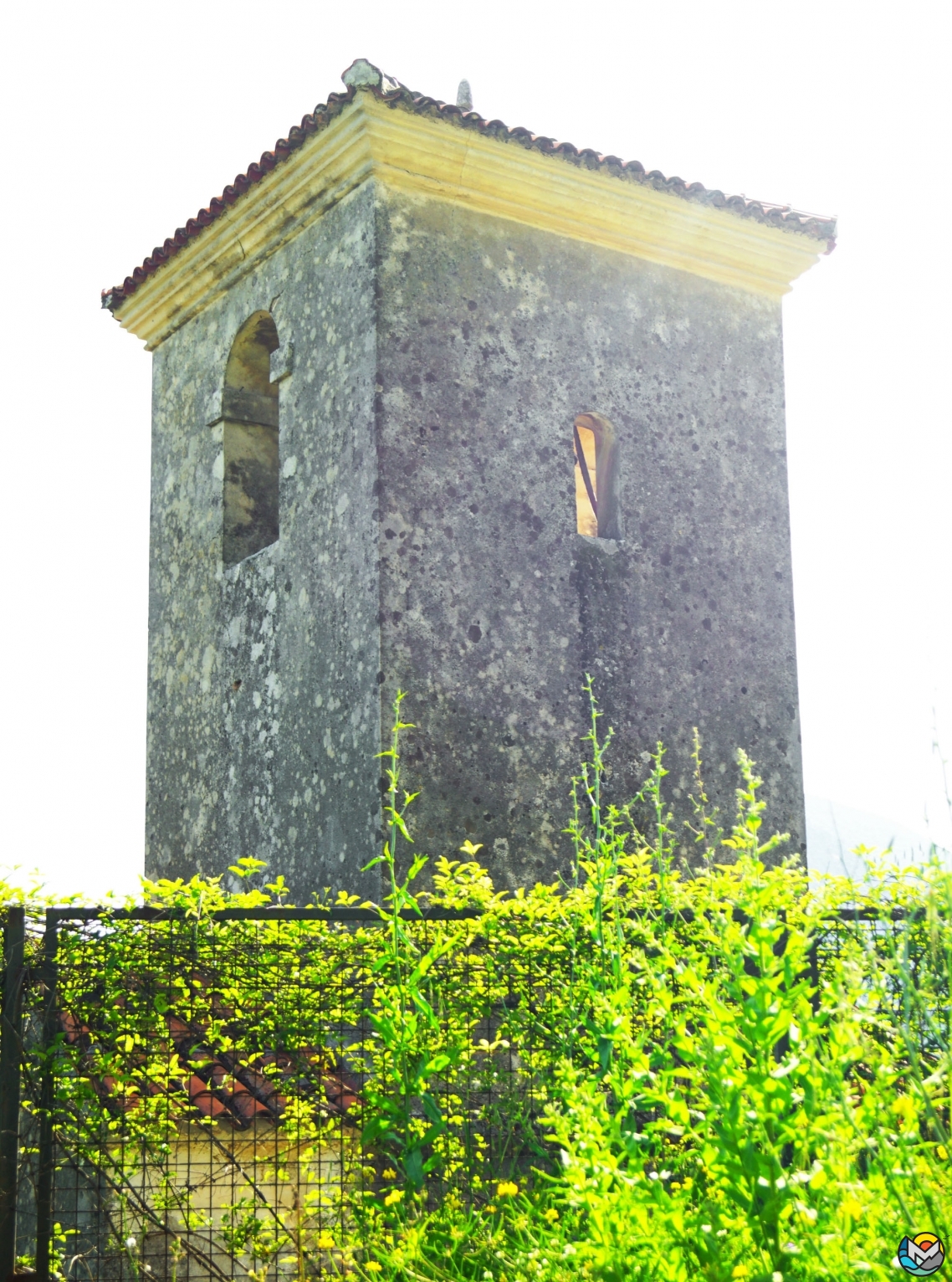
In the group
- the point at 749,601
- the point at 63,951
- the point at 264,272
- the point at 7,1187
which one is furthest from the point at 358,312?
the point at 7,1187

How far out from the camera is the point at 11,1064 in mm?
4941

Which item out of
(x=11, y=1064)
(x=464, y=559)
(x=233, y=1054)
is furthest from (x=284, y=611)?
(x=11, y=1064)

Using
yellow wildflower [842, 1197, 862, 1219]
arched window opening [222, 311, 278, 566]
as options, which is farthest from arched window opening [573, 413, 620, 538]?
yellow wildflower [842, 1197, 862, 1219]

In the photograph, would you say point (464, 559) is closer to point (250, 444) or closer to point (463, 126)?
point (250, 444)

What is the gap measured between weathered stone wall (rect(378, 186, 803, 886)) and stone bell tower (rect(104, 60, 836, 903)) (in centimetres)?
2

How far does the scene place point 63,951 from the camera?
5035mm

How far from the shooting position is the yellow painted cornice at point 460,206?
7.81m

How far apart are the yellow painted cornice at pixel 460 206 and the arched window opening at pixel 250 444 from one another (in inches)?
20.6

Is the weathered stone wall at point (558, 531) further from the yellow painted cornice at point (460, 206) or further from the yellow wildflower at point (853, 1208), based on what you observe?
the yellow wildflower at point (853, 1208)

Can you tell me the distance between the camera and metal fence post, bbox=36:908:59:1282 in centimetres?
493

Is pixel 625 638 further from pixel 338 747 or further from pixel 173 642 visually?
pixel 173 642

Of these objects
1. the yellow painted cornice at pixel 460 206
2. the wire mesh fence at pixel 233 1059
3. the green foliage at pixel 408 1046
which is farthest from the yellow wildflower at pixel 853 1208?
the yellow painted cornice at pixel 460 206

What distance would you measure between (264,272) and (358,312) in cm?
148

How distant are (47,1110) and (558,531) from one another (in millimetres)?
4677
